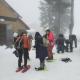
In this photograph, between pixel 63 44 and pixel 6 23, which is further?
pixel 6 23

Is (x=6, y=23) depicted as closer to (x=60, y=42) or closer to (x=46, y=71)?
(x=60, y=42)

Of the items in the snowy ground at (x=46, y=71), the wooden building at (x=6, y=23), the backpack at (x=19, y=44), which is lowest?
the snowy ground at (x=46, y=71)

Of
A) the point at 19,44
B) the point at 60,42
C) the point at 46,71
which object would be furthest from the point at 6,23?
the point at 46,71

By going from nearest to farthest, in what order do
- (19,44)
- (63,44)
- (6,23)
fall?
1. (19,44)
2. (63,44)
3. (6,23)

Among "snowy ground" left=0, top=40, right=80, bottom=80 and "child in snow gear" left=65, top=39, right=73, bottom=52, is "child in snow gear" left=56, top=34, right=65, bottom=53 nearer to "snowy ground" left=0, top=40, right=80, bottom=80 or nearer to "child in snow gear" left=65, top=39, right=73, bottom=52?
"child in snow gear" left=65, top=39, right=73, bottom=52

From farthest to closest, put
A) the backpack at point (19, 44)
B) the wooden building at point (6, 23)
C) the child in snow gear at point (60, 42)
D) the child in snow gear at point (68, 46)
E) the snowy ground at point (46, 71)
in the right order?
the wooden building at point (6, 23) < the child in snow gear at point (68, 46) < the child in snow gear at point (60, 42) < the backpack at point (19, 44) < the snowy ground at point (46, 71)

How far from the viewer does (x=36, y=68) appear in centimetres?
1847

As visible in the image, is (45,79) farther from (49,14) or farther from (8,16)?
(49,14)

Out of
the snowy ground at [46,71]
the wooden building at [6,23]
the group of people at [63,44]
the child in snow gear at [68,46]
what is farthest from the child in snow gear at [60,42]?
the wooden building at [6,23]

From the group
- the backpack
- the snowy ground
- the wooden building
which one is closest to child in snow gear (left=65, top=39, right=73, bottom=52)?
the snowy ground

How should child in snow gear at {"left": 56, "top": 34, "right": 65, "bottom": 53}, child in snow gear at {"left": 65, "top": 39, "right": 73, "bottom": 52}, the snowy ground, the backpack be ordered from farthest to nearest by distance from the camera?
child in snow gear at {"left": 65, "top": 39, "right": 73, "bottom": 52}
child in snow gear at {"left": 56, "top": 34, "right": 65, "bottom": 53}
the backpack
the snowy ground

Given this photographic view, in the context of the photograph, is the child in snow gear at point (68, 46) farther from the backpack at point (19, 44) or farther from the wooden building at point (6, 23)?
the backpack at point (19, 44)

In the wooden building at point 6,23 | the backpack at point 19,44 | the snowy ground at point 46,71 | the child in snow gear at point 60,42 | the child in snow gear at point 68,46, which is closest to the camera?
the snowy ground at point 46,71

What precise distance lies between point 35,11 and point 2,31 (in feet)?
441
